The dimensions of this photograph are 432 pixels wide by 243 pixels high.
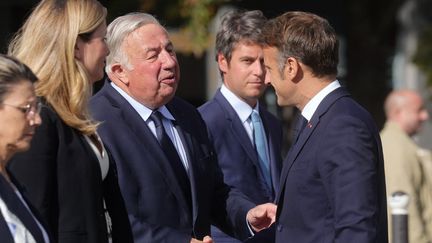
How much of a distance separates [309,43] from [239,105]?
1.78 meters

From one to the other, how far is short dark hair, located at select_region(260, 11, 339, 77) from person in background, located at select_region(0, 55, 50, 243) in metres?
1.14

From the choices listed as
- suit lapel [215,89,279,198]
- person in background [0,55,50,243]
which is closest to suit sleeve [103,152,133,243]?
person in background [0,55,50,243]

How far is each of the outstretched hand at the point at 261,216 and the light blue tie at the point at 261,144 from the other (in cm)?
67

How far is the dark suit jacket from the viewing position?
423cm

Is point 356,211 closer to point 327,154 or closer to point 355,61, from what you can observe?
point 327,154

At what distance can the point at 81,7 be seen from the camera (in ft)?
14.6

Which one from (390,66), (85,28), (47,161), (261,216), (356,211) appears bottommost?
(390,66)

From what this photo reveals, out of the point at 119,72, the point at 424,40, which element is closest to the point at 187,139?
the point at 119,72

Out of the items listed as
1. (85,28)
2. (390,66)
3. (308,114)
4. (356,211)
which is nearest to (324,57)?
(308,114)

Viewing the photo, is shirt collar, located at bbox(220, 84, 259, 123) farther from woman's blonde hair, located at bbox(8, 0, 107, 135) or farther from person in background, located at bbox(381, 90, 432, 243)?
person in background, located at bbox(381, 90, 432, 243)

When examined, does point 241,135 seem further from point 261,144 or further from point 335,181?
point 335,181

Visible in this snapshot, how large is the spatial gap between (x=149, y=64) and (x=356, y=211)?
137 centimetres

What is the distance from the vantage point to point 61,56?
4355 mm

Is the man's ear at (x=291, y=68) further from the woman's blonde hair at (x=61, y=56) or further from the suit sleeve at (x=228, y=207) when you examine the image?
the suit sleeve at (x=228, y=207)
